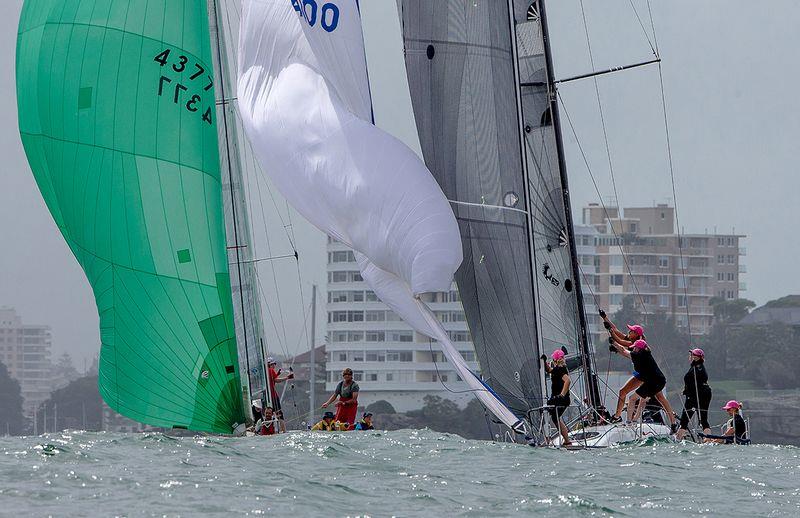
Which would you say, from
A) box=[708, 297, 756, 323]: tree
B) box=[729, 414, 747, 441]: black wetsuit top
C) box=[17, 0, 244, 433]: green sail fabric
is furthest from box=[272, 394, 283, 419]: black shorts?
box=[708, 297, 756, 323]: tree

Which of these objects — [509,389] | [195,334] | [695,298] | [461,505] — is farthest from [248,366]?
[695,298]

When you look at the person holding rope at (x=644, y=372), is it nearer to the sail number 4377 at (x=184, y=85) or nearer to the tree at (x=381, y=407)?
the sail number 4377 at (x=184, y=85)

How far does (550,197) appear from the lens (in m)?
16.0

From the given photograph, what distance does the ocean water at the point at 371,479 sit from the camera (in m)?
9.67

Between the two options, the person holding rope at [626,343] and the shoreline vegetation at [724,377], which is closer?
the person holding rope at [626,343]

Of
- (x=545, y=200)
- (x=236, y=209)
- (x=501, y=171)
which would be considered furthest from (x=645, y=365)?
(x=236, y=209)

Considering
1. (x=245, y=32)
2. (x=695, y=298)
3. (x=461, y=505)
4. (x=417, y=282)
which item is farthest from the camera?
(x=695, y=298)

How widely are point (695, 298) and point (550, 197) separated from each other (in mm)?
96063

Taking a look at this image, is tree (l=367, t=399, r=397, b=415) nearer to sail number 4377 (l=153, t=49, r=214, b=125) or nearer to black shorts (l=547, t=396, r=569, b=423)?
sail number 4377 (l=153, t=49, r=214, b=125)

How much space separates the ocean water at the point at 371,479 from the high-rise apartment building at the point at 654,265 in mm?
89556

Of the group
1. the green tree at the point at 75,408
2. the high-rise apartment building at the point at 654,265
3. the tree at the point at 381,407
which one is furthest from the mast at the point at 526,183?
→ the green tree at the point at 75,408

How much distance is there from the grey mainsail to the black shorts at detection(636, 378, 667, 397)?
1.16m

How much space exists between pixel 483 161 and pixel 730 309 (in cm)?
9754

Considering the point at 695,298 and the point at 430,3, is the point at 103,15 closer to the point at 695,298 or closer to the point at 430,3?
the point at 430,3
